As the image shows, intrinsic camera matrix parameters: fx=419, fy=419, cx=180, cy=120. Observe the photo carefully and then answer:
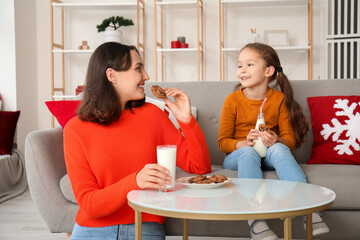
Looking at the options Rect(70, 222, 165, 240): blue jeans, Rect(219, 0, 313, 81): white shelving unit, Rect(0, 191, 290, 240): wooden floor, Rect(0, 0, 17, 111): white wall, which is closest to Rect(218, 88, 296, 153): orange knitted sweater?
Rect(0, 191, 290, 240): wooden floor

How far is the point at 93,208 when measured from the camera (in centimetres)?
118

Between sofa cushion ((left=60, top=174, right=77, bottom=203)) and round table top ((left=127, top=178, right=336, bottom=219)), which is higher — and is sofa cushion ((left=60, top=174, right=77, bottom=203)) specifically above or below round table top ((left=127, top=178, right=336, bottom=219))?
below

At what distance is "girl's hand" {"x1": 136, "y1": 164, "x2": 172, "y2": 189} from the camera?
111cm

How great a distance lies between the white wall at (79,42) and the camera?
4.05 metres

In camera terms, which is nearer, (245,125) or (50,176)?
(50,176)

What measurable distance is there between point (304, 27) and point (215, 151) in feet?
7.75

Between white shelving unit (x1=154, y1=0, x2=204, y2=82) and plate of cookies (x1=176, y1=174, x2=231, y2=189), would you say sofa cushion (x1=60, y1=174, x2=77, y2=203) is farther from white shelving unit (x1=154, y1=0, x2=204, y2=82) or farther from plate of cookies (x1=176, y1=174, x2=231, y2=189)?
white shelving unit (x1=154, y1=0, x2=204, y2=82)

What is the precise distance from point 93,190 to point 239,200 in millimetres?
432

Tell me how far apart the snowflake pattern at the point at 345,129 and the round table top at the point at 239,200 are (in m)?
0.90

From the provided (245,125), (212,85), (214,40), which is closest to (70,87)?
(214,40)

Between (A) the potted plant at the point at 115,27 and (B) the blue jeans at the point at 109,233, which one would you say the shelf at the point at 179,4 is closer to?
(A) the potted plant at the point at 115,27

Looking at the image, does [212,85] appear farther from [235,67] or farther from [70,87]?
[70,87]

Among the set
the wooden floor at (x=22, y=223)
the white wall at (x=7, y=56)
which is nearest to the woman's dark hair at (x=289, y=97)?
the wooden floor at (x=22, y=223)

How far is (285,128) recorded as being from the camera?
2.05 meters
